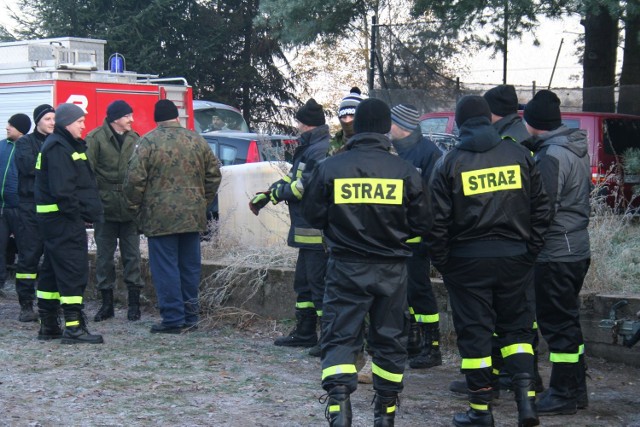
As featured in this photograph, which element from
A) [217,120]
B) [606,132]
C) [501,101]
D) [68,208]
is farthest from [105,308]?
[217,120]

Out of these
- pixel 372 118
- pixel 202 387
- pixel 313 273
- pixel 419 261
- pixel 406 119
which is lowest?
pixel 202 387

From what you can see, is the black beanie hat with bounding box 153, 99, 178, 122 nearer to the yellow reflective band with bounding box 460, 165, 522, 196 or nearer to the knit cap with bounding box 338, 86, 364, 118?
the knit cap with bounding box 338, 86, 364, 118

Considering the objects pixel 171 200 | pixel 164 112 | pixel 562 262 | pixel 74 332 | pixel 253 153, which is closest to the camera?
pixel 562 262

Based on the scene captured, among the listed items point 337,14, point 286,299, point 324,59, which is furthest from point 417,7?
point 324,59

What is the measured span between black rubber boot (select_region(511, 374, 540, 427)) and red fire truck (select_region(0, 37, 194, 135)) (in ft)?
31.2

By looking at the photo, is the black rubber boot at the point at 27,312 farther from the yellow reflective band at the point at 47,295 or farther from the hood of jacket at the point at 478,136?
the hood of jacket at the point at 478,136

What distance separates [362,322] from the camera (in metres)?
5.25

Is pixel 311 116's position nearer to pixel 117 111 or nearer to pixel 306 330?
pixel 306 330

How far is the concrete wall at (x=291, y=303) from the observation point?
6891mm

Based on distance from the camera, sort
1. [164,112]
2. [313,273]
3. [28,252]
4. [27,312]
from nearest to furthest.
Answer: [313,273]
[164,112]
[27,312]
[28,252]

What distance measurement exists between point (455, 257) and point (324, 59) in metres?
23.0

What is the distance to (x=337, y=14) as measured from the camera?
40.7 feet

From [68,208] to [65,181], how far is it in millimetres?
216

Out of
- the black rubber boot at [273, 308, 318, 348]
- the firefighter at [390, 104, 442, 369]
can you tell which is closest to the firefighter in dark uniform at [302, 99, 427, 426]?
the firefighter at [390, 104, 442, 369]
